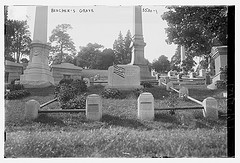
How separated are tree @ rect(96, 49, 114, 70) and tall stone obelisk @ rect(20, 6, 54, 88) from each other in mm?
1621

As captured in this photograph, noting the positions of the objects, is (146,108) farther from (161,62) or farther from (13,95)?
(161,62)

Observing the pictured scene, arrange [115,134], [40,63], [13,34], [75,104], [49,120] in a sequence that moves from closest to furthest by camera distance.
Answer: [115,134], [49,120], [13,34], [75,104], [40,63]

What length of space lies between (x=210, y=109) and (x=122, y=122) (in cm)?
195

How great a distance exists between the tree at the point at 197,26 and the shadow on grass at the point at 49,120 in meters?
3.28

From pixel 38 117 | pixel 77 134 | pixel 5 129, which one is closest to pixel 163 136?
pixel 77 134

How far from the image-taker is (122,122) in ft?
12.8

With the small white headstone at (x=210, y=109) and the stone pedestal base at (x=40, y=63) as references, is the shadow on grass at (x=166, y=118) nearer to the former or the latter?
the small white headstone at (x=210, y=109)

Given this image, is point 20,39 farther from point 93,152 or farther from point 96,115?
point 93,152

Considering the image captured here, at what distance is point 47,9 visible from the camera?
406cm

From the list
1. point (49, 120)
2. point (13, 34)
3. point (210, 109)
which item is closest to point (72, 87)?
point (49, 120)

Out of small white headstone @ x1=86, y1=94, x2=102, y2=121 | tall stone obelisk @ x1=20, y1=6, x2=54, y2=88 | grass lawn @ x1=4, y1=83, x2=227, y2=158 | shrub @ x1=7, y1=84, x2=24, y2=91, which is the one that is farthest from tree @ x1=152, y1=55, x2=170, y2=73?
shrub @ x1=7, y1=84, x2=24, y2=91

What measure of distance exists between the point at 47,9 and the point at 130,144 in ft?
10.9

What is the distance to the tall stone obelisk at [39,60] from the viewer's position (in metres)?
4.48

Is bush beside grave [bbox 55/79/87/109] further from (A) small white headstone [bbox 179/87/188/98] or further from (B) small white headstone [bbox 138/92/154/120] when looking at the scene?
(A) small white headstone [bbox 179/87/188/98]
